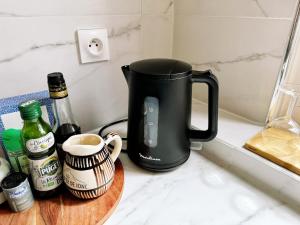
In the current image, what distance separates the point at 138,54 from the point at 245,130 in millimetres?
404

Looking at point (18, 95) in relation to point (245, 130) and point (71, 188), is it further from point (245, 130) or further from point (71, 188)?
point (245, 130)


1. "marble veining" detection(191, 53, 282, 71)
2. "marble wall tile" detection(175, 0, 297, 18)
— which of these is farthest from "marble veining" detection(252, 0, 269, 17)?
"marble veining" detection(191, 53, 282, 71)

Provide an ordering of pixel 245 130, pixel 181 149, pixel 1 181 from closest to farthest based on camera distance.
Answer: pixel 1 181 → pixel 181 149 → pixel 245 130

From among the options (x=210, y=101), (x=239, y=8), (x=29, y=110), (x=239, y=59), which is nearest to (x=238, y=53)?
(x=239, y=59)

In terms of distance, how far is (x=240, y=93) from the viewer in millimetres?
691

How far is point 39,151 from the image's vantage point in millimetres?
421

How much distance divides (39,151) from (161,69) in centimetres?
29

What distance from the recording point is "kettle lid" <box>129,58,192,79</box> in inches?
17.6

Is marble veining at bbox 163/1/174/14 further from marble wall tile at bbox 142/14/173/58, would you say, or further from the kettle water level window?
the kettle water level window

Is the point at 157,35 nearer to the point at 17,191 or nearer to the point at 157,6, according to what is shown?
the point at 157,6

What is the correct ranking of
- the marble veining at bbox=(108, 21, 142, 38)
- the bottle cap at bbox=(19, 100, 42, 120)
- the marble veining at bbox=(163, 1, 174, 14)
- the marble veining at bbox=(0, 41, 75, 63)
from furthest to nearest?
the marble veining at bbox=(163, 1, 174, 14) < the marble veining at bbox=(108, 21, 142, 38) < the marble veining at bbox=(0, 41, 75, 63) < the bottle cap at bbox=(19, 100, 42, 120)

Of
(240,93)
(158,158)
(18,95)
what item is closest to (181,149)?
(158,158)

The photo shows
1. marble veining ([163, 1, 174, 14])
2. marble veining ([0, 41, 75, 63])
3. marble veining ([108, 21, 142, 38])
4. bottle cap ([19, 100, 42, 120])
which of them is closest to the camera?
bottle cap ([19, 100, 42, 120])

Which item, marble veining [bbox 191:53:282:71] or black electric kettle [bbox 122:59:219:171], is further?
marble veining [bbox 191:53:282:71]
